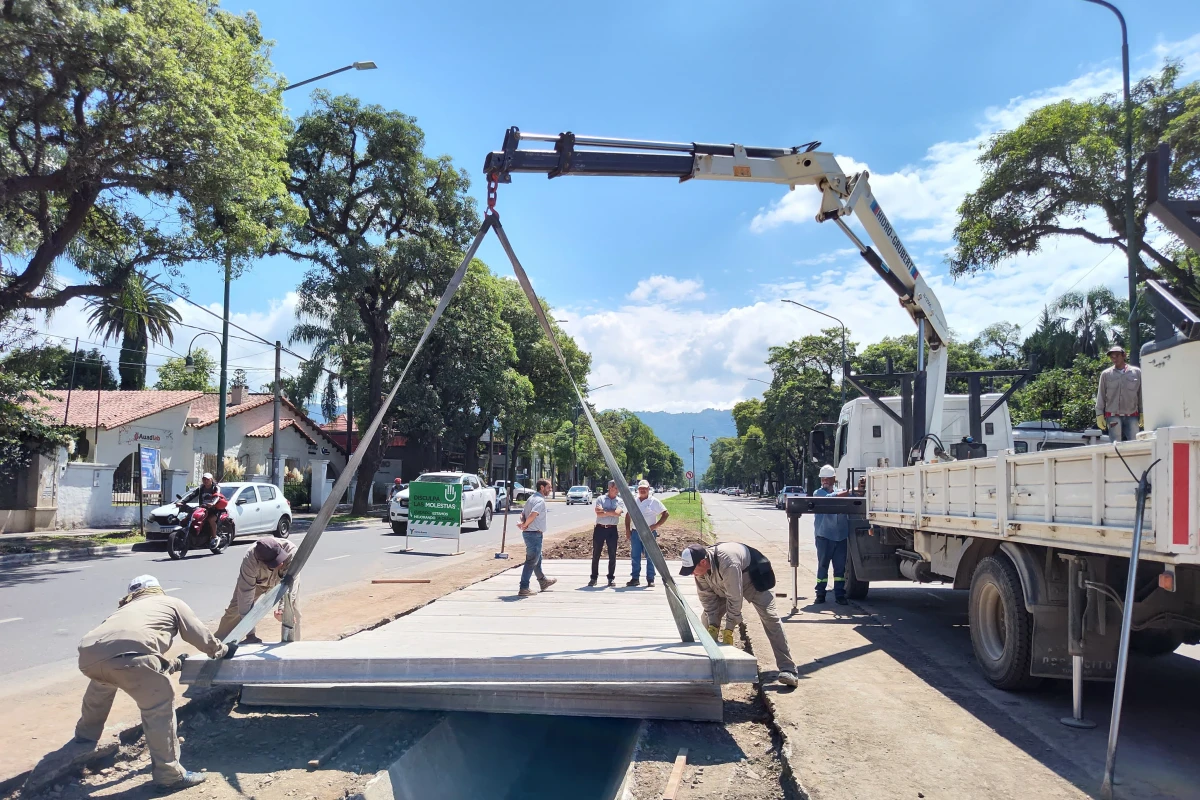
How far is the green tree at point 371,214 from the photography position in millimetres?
28266

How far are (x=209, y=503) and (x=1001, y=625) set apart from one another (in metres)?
15.3

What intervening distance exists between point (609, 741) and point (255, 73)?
16.4 metres

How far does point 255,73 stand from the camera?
683 inches

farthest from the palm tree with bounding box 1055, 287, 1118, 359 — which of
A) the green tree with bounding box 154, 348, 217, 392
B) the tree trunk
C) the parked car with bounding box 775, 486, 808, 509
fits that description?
the green tree with bounding box 154, 348, 217, 392

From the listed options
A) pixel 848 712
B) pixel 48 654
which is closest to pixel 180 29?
pixel 48 654

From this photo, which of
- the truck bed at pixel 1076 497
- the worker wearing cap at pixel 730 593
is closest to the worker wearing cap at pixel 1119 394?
the truck bed at pixel 1076 497

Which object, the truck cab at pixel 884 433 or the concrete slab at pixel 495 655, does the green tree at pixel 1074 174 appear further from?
the concrete slab at pixel 495 655

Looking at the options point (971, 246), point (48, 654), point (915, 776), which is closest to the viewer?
point (915, 776)

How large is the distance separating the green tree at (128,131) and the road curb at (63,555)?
194 inches

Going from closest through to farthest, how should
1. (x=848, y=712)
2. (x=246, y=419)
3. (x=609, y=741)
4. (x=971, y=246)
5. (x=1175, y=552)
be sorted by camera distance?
1. (x=1175, y=552)
2. (x=848, y=712)
3. (x=609, y=741)
4. (x=971, y=246)
5. (x=246, y=419)

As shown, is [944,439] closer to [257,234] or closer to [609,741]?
[609,741]

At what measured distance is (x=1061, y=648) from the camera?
607 cm

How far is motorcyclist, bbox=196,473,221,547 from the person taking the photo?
54.3 ft

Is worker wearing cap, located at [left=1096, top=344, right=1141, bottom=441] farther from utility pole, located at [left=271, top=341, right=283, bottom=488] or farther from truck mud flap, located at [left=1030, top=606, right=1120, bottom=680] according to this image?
utility pole, located at [left=271, top=341, right=283, bottom=488]
